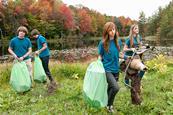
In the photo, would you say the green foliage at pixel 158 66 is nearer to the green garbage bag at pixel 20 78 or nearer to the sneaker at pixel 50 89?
the sneaker at pixel 50 89

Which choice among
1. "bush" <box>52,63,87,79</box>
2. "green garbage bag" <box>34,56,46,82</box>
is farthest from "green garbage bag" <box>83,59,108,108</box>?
"bush" <box>52,63,87,79</box>

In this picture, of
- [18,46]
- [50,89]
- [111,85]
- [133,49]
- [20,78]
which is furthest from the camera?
[50,89]

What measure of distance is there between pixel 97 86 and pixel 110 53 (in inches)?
26.0

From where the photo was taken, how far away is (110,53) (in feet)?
21.8

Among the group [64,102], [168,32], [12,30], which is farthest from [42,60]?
[168,32]

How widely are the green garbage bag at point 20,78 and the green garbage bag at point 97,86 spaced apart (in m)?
2.48

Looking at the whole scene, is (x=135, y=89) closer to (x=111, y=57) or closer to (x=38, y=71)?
(x=111, y=57)

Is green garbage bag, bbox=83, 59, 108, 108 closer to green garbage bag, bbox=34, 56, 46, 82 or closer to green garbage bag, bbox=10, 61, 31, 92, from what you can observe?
green garbage bag, bbox=10, 61, 31, 92

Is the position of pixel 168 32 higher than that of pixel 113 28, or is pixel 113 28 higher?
pixel 113 28

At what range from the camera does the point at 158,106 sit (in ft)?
23.0

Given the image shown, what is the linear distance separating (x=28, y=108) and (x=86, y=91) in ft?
4.63

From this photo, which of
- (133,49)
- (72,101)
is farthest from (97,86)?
(72,101)

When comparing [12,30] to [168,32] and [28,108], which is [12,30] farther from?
[28,108]

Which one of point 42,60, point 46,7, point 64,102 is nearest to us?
point 64,102
